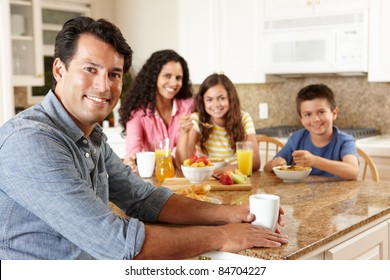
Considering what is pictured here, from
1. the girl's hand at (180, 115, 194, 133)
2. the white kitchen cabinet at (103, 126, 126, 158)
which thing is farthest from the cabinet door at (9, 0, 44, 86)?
the girl's hand at (180, 115, 194, 133)

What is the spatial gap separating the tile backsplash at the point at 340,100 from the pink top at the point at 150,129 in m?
1.46

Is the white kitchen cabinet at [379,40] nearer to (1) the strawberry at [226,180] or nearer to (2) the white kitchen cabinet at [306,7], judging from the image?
(2) the white kitchen cabinet at [306,7]

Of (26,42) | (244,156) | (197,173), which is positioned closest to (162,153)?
(197,173)

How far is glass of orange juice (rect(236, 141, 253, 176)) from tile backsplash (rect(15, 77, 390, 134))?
6.37 feet

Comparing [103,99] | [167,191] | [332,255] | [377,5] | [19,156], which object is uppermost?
[377,5]

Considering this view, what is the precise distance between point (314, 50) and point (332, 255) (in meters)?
2.46

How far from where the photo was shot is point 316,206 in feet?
5.29

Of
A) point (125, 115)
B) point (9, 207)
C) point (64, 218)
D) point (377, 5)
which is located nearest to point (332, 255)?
point (64, 218)

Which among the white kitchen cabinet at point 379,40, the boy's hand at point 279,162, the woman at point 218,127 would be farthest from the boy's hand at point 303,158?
the white kitchen cabinet at point 379,40

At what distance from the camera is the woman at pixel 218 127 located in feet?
8.30

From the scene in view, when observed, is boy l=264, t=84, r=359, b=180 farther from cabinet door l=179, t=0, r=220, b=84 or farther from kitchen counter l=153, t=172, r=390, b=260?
cabinet door l=179, t=0, r=220, b=84

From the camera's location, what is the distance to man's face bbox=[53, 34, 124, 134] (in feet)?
3.96
